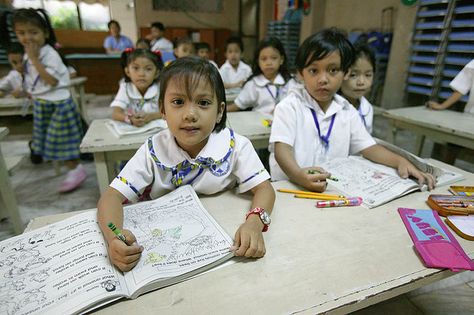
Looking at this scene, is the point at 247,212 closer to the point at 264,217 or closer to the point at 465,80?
the point at 264,217

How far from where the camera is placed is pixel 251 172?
92 centimetres

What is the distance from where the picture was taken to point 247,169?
922 millimetres

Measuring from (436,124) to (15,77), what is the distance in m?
3.42

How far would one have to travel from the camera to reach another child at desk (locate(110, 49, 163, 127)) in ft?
6.29

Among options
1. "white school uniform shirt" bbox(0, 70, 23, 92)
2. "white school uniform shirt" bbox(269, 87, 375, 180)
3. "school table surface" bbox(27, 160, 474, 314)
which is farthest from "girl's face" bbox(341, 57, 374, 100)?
"white school uniform shirt" bbox(0, 70, 23, 92)

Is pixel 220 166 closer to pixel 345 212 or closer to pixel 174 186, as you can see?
pixel 174 186

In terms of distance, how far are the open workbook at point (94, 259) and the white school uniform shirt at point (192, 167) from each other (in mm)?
119

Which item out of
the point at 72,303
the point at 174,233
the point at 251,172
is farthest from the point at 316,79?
the point at 72,303

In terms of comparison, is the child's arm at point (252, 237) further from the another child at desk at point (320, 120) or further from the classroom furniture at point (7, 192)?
the classroom furniture at point (7, 192)

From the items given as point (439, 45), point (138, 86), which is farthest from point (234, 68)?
point (439, 45)

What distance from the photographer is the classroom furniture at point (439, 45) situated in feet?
9.76

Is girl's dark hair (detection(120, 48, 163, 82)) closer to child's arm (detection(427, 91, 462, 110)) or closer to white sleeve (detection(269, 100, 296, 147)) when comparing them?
white sleeve (detection(269, 100, 296, 147))

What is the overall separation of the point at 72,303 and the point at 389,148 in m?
1.16

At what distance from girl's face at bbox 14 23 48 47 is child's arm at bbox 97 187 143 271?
6.36ft
